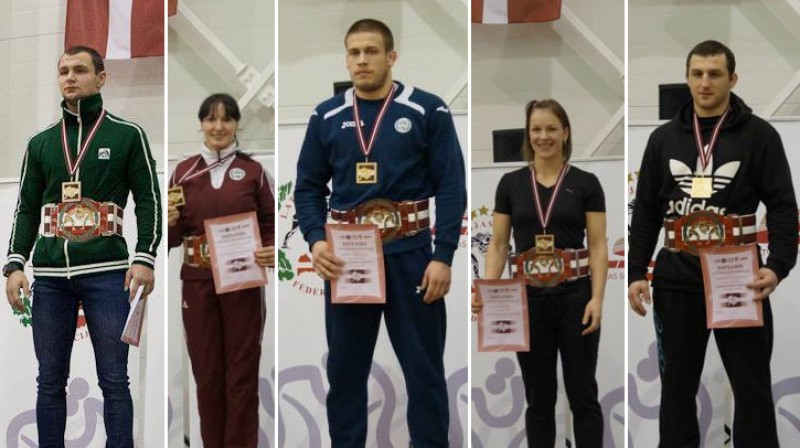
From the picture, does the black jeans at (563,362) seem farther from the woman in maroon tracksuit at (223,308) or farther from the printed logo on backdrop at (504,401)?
the woman in maroon tracksuit at (223,308)

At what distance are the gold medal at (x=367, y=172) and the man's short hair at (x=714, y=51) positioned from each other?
4.05 feet

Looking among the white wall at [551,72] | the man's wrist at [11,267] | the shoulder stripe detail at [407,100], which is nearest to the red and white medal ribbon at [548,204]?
the white wall at [551,72]

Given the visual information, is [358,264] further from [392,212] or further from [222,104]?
[222,104]

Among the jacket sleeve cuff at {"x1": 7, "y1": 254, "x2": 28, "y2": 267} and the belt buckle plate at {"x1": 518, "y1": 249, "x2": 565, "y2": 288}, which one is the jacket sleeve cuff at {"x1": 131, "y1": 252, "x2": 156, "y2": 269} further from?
the belt buckle plate at {"x1": 518, "y1": 249, "x2": 565, "y2": 288}

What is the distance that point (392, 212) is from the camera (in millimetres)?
3887

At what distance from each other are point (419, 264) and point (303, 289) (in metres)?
0.54

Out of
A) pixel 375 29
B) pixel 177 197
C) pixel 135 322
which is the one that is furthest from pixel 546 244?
pixel 135 322

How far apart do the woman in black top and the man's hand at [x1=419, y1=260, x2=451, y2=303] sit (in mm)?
292

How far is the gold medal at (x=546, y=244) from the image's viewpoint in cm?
402

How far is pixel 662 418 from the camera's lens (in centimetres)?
392

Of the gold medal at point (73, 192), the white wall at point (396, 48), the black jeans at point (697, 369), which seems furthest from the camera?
the white wall at point (396, 48)

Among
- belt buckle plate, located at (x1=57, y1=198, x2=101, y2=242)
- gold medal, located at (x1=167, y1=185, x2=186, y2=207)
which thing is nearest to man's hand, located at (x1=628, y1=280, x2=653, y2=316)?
gold medal, located at (x1=167, y1=185, x2=186, y2=207)

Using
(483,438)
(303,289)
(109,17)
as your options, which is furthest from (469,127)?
(109,17)

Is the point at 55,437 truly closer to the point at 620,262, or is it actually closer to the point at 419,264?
the point at 419,264
